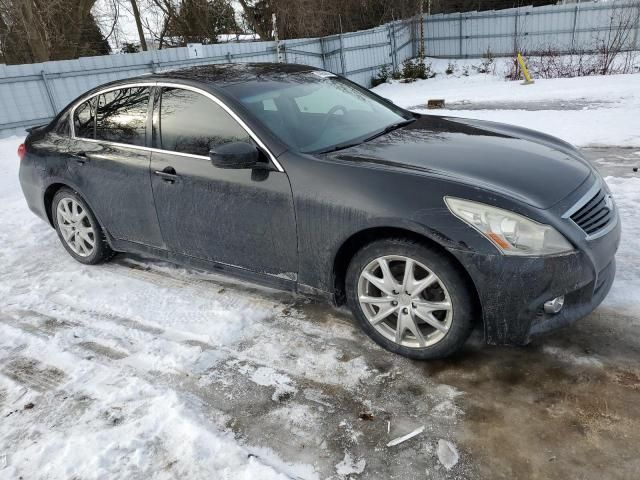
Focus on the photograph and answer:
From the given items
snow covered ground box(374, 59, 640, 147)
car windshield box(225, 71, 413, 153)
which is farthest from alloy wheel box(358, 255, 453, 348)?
snow covered ground box(374, 59, 640, 147)

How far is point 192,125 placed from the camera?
3598mm

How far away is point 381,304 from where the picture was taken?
2.95m

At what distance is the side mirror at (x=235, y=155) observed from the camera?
3.07m

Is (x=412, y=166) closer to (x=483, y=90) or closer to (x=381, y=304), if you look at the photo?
(x=381, y=304)

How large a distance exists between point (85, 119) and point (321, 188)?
2592 millimetres

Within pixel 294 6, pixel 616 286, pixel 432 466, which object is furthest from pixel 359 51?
pixel 432 466

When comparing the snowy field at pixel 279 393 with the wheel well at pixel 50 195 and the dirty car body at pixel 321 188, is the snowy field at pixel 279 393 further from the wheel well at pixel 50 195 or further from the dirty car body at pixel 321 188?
the wheel well at pixel 50 195

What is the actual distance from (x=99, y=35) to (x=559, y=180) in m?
25.7

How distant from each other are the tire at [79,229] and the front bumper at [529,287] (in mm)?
3251

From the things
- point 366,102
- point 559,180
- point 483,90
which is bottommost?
point 483,90

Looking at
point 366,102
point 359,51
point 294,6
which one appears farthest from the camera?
point 294,6

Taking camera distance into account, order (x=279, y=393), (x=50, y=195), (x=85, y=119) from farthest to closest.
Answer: (x=50, y=195)
(x=85, y=119)
(x=279, y=393)

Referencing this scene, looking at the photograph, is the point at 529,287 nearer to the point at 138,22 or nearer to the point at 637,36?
the point at 637,36

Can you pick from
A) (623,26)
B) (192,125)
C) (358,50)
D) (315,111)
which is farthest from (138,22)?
(315,111)
